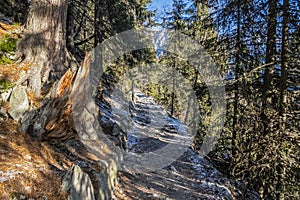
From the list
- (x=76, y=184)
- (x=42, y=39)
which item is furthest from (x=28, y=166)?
(x=42, y=39)

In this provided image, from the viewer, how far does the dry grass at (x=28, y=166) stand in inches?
114

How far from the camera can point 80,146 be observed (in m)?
5.75

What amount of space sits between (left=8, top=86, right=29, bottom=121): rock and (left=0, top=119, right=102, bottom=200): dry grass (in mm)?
163

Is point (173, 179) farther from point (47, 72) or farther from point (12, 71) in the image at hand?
point (12, 71)

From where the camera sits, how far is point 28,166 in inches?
134

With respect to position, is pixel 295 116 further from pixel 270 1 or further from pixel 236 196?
pixel 236 196

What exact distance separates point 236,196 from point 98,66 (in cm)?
934

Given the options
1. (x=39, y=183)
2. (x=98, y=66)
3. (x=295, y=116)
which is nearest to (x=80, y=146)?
(x=39, y=183)

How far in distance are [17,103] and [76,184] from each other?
6.74 ft

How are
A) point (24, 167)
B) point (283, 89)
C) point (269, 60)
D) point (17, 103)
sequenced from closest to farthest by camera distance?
1. point (24, 167)
2. point (17, 103)
3. point (283, 89)
4. point (269, 60)

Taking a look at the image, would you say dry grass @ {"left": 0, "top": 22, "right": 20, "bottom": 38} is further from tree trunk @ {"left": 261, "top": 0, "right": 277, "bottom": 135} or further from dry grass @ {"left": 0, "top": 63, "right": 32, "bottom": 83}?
tree trunk @ {"left": 261, "top": 0, "right": 277, "bottom": 135}

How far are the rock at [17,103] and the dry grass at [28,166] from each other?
0.16m

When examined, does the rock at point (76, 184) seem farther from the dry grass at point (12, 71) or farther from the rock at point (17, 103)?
the dry grass at point (12, 71)

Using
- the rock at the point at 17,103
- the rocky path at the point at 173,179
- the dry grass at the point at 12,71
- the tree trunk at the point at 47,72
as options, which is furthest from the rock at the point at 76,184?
the dry grass at the point at 12,71
